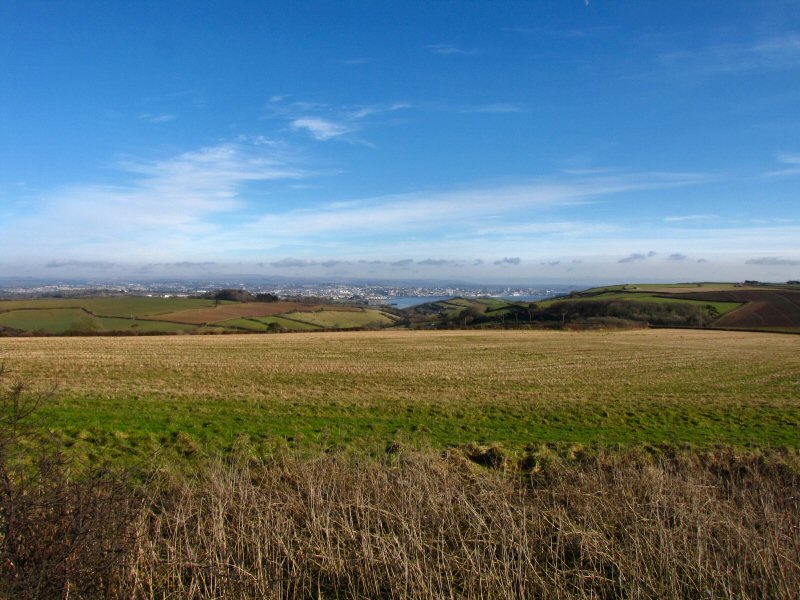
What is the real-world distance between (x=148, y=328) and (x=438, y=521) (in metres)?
73.3

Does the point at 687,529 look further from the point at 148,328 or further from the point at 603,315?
Result: the point at 603,315

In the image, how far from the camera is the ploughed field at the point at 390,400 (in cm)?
1452

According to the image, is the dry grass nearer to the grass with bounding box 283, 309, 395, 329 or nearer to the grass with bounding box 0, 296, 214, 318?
the grass with bounding box 283, 309, 395, 329

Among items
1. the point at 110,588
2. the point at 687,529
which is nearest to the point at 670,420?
Answer: the point at 687,529

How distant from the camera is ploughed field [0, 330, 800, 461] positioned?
14523 millimetres

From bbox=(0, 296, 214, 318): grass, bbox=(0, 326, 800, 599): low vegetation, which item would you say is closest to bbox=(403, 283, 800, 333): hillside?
bbox=(0, 296, 214, 318): grass

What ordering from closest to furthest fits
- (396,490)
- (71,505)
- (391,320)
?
(71,505) → (396,490) → (391,320)

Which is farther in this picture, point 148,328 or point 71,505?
point 148,328

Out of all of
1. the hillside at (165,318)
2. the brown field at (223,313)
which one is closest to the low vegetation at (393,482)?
the hillside at (165,318)

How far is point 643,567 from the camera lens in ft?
19.1

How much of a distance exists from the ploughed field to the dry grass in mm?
6107

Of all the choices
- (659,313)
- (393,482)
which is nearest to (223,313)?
(659,313)

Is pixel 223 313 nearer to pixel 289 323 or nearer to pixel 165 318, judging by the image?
pixel 165 318

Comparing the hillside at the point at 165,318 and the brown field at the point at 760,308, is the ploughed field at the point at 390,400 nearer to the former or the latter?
the hillside at the point at 165,318
